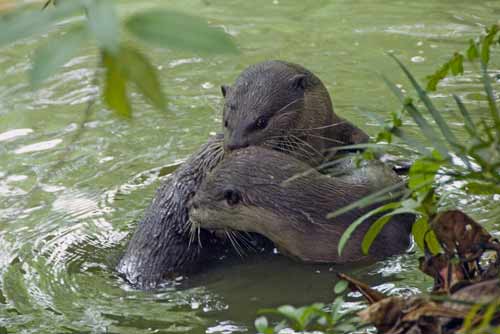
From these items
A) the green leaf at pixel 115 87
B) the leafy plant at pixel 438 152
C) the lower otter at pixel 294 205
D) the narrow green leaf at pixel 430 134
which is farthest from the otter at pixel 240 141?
the green leaf at pixel 115 87

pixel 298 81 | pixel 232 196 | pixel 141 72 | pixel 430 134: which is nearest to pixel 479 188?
pixel 430 134

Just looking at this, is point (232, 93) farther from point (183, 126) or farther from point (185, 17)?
point (185, 17)

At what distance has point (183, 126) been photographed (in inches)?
191

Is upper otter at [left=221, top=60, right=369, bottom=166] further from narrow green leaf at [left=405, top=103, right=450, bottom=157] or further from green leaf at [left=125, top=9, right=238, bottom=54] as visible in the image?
green leaf at [left=125, top=9, right=238, bottom=54]

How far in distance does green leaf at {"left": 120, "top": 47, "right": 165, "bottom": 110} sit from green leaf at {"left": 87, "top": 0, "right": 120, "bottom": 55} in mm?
49

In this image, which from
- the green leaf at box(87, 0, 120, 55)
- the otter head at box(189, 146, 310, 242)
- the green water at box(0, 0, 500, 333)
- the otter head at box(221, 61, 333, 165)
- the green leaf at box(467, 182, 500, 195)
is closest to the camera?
the green leaf at box(87, 0, 120, 55)

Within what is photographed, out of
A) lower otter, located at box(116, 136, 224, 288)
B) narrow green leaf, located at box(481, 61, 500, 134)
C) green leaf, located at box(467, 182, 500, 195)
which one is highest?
narrow green leaf, located at box(481, 61, 500, 134)

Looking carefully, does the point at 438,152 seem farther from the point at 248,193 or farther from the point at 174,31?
the point at 174,31

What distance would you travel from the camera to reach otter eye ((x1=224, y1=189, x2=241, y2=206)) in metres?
3.27

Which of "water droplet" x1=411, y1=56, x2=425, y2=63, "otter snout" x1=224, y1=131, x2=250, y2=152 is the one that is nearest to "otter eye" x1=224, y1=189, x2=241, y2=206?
"otter snout" x1=224, y1=131, x2=250, y2=152

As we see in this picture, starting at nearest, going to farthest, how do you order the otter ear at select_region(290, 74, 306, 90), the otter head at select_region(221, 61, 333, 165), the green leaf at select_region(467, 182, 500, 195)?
the green leaf at select_region(467, 182, 500, 195) → the otter head at select_region(221, 61, 333, 165) → the otter ear at select_region(290, 74, 306, 90)

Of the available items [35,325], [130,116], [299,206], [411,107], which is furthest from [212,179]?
[130,116]

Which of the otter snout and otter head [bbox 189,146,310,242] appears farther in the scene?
the otter snout

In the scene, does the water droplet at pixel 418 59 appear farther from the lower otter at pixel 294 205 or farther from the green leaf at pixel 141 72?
the green leaf at pixel 141 72
